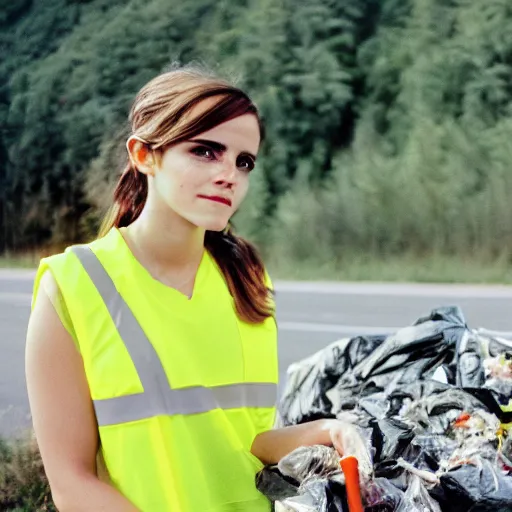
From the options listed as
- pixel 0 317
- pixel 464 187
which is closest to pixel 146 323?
pixel 0 317

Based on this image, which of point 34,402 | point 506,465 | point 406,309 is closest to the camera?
point 34,402

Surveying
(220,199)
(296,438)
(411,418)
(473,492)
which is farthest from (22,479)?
(220,199)

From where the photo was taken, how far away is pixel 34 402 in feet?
2.91

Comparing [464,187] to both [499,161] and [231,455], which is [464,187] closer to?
[499,161]

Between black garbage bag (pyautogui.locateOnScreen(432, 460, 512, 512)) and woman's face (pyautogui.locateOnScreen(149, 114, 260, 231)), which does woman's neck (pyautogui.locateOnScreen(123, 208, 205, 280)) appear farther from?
black garbage bag (pyautogui.locateOnScreen(432, 460, 512, 512))

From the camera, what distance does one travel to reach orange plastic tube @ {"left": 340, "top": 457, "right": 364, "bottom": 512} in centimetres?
93

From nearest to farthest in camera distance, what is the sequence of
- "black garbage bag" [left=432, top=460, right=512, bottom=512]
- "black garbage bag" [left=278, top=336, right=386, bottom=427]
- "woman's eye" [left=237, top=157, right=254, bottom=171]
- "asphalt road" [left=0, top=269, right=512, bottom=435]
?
1. "woman's eye" [left=237, top=157, right=254, bottom=171]
2. "black garbage bag" [left=432, top=460, right=512, bottom=512]
3. "black garbage bag" [left=278, top=336, right=386, bottom=427]
4. "asphalt road" [left=0, top=269, right=512, bottom=435]

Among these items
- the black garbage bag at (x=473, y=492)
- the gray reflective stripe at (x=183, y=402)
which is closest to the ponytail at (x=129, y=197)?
the gray reflective stripe at (x=183, y=402)

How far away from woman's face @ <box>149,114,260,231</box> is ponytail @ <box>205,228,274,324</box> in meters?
0.10

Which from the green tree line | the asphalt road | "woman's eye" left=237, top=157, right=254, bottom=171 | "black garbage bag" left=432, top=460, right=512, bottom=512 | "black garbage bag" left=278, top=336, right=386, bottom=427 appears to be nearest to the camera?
"woman's eye" left=237, top=157, right=254, bottom=171

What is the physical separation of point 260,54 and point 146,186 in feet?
4.54

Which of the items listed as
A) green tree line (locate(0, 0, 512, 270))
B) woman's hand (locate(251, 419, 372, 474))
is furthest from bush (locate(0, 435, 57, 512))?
woman's hand (locate(251, 419, 372, 474))

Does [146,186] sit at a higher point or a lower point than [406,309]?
higher

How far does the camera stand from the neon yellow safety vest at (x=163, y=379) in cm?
89
